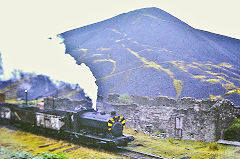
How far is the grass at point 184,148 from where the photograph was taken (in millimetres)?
10000

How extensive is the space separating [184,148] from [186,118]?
242 centimetres

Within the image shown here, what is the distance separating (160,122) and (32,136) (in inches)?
310

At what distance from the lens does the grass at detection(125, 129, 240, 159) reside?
10.0 metres

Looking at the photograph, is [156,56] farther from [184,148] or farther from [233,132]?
[184,148]

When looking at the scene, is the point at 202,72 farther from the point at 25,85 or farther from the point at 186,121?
the point at 25,85

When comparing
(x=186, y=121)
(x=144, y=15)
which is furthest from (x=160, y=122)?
(x=144, y=15)

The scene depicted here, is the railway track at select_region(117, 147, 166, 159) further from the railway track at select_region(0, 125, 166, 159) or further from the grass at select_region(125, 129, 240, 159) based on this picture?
the grass at select_region(125, 129, 240, 159)

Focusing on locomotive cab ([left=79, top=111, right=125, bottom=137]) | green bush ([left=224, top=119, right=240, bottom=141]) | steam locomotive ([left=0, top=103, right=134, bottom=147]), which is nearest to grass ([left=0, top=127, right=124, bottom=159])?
steam locomotive ([left=0, top=103, right=134, bottom=147])

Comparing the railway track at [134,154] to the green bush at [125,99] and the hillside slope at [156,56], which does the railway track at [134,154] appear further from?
the hillside slope at [156,56]

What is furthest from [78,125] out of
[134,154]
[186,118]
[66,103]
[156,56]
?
[156,56]

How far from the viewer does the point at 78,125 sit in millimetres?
11664

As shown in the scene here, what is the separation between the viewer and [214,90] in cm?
1959

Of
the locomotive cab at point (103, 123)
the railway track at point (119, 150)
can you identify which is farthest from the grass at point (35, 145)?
the locomotive cab at point (103, 123)

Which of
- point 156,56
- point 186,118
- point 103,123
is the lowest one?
point 186,118
